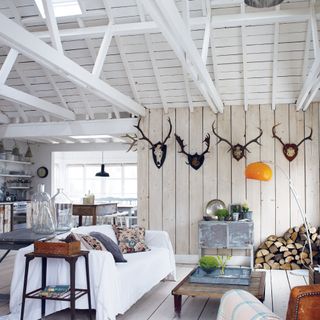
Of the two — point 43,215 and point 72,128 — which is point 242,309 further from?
point 72,128

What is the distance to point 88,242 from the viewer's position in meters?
A: 4.68

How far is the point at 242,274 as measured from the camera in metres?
4.99

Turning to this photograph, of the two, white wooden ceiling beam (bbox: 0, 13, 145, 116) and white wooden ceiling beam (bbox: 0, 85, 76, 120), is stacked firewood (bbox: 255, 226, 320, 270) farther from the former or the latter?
white wooden ceiling beam (bbox: 0, 85, 76, 120)

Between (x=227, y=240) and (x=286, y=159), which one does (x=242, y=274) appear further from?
(x=286, y=159)

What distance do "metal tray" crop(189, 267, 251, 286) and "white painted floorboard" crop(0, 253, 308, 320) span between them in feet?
1.10

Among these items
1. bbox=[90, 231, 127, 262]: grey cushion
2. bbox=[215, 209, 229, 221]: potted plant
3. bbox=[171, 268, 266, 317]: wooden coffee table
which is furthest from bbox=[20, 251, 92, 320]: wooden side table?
bbox=[215, 209, 229, 221]: potted plant

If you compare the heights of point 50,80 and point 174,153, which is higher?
point 50,80

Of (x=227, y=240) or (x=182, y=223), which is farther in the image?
(x=182, y=223)

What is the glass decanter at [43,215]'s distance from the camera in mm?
5250

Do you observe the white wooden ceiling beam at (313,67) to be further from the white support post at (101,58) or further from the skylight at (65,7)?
the skylight at (65,7)

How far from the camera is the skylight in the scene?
6.21 meters

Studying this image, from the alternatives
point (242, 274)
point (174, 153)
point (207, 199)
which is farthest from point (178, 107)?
point (242, 274)

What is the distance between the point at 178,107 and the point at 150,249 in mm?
2839

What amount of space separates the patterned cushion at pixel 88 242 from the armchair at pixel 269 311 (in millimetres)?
2277
